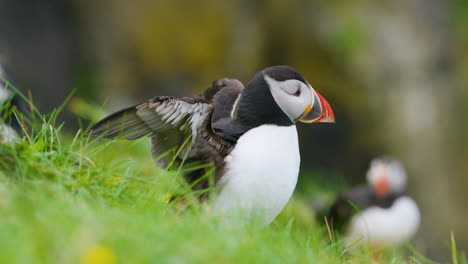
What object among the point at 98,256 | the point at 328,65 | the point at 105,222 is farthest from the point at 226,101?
the point at 328,65

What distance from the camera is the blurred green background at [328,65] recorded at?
928 centimetres

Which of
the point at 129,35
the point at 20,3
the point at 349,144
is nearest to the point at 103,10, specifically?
the point at 129,35

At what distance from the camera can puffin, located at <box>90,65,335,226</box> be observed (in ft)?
10.3

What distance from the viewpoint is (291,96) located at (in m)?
3.29

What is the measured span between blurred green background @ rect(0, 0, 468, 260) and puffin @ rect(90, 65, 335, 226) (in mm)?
5809

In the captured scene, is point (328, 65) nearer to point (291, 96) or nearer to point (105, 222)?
point (291, 96)

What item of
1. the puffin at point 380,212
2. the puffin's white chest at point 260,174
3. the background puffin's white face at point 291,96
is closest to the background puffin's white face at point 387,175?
the puffin at point 380,212

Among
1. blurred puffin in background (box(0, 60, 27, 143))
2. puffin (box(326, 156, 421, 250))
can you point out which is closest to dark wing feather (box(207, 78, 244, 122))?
blurred puffin in background (box(0, 60, 27, 143))

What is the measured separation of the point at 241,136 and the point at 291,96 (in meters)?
0.32

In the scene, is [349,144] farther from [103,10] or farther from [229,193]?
[229,193]

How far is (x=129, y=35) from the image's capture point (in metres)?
9.88

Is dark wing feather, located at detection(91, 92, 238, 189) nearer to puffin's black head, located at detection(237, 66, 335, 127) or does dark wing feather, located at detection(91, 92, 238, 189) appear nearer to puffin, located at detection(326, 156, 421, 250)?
puffin's black head, located at detection(237, 66, 335, 127)

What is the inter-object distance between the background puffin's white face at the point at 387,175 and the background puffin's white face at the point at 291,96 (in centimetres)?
348

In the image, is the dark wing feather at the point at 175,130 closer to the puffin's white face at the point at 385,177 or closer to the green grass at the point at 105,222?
the green grass at the point at 105,222
